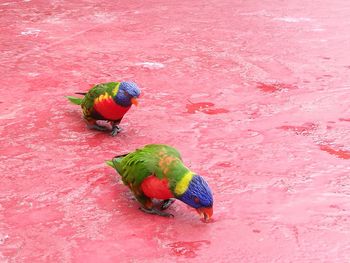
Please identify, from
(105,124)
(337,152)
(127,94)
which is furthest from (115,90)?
(337,152)

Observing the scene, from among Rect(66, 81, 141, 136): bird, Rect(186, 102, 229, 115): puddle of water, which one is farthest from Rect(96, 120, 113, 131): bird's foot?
Rect(186, 102, 229, 115): puddle of water

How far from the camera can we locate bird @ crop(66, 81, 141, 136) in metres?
3.70

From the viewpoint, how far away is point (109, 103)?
3799 mm

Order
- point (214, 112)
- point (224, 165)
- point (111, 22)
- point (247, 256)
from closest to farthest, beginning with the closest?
1. point (247, 256)
2. point (224, 165)
3. point (214, 112)
4. point (111, 22)

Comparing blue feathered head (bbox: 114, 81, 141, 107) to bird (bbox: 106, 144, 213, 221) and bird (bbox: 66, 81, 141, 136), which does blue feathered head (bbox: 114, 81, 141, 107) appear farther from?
bird (bbox: 106, 144, 213, 221)

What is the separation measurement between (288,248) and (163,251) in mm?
621

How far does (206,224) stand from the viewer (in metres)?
2.96

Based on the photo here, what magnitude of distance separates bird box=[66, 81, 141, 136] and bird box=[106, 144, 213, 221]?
0.62 meters

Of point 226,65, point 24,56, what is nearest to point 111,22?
point 24,56

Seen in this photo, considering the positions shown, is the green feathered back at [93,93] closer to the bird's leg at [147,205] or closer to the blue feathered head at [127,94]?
the blue feathered head at [127,94]

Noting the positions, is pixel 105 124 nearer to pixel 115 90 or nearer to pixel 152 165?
pixel 115 90

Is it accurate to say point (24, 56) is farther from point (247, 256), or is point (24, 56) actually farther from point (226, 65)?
point (247, 256)

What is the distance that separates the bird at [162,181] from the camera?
9.18 ft

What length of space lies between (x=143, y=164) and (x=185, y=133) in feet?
3.86
